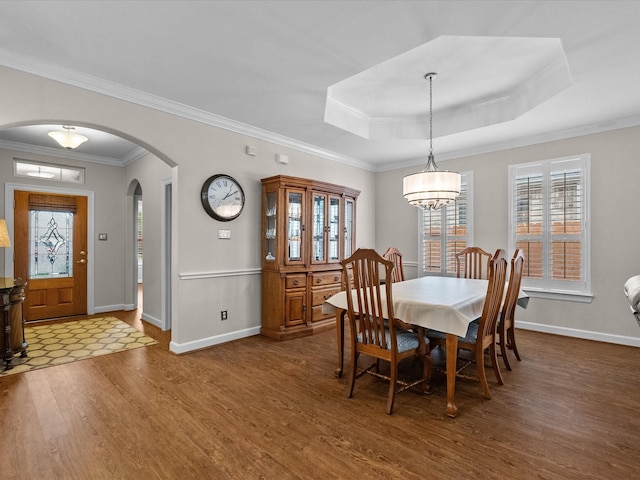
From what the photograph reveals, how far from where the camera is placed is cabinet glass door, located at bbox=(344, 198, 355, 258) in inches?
199

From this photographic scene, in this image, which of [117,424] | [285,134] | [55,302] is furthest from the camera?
[55,302]

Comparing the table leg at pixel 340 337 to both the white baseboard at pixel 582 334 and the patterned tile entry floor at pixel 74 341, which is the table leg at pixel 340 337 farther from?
the white baseboard at pixel 582 334

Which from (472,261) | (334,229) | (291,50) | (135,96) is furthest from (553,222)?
(135,96)

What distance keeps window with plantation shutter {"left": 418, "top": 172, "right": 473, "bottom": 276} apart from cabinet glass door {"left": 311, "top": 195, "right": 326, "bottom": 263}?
6.33ft

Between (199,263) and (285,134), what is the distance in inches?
80.7

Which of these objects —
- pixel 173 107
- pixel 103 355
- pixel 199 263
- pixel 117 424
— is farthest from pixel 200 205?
pixel 117 424

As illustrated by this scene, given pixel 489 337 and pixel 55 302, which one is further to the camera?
pixel 55 302

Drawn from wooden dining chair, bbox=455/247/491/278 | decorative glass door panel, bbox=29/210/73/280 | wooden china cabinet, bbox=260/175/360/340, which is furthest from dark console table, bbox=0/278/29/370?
wooden dining chair, bbox=455/247/491/278

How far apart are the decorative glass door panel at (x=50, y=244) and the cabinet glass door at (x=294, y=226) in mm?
3900

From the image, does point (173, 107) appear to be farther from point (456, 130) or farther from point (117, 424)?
point (456, 130)

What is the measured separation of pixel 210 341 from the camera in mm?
3832

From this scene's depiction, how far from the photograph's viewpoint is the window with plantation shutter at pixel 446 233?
5.11m

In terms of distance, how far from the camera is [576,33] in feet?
7.49

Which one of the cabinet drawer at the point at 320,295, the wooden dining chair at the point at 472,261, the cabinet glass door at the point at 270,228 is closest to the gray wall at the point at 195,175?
the cabinet glass door at the point at 270,228
